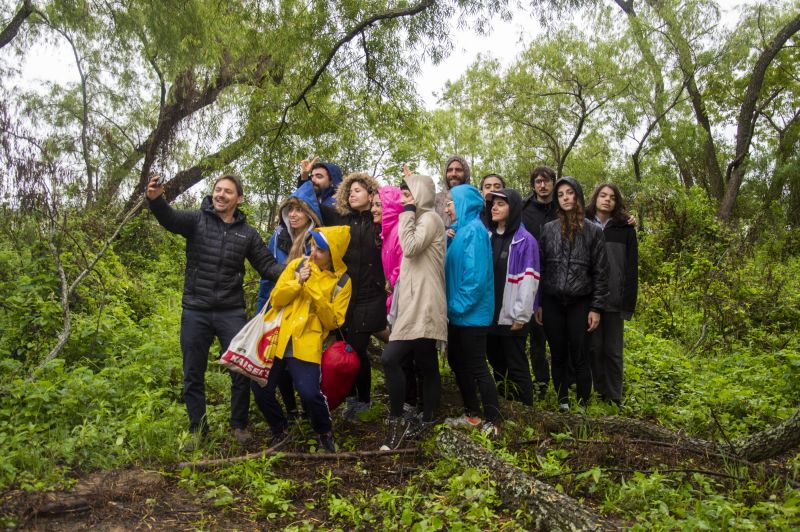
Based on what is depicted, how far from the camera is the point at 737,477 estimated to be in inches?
140

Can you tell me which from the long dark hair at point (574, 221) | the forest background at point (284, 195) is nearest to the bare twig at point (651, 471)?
the forest background at point (284, 195)

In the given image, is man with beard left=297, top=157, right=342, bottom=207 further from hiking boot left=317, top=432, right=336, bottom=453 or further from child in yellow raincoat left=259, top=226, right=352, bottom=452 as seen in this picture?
hiking boot left=317, top=432, right=336, bottom=453

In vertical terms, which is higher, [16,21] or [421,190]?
[16,21]

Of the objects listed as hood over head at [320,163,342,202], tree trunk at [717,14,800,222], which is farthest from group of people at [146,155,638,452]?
tree trunk at [717,14,800,222]

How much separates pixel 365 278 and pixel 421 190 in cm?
91

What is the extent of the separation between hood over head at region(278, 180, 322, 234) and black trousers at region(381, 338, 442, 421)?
125cm

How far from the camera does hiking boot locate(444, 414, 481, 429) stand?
4.46m

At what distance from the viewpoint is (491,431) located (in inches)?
172

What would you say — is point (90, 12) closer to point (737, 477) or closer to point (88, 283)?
point (88, 283)

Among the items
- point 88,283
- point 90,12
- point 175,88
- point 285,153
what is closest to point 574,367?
point 285,153

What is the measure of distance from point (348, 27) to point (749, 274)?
7.17 m

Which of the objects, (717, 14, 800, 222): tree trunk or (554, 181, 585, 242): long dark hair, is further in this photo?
(717, 14, 800, 222): tree trunk

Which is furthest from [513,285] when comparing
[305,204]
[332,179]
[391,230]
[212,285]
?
[212,285]

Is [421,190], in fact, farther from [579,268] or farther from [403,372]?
[579,268]
